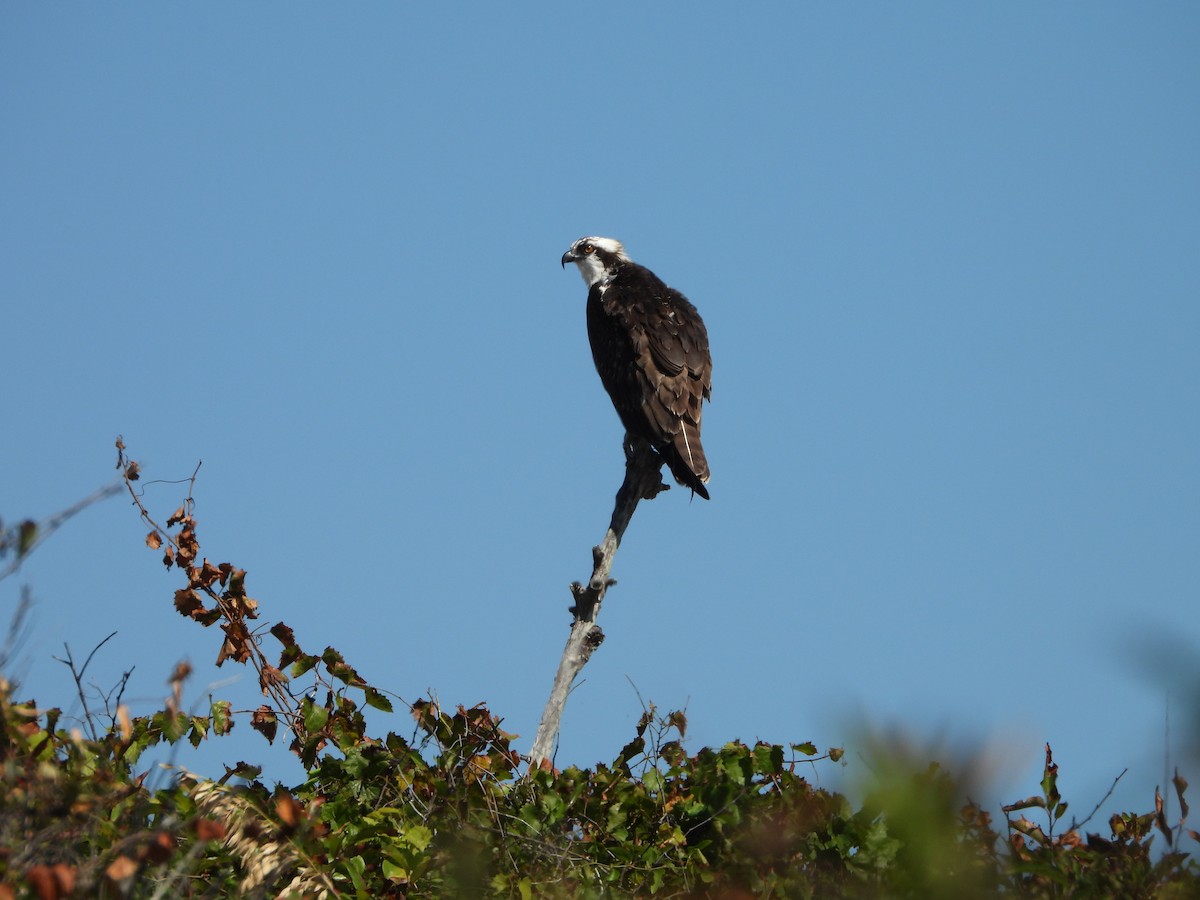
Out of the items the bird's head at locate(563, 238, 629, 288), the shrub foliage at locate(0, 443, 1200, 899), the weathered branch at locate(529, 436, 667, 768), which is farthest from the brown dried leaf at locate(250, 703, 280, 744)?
Answer: the bird's head at locate(563, 238, 629, 288)

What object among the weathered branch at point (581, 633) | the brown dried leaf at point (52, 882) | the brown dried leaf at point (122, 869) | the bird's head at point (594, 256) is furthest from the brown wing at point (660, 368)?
the brown dried leaf at point (52, 882)

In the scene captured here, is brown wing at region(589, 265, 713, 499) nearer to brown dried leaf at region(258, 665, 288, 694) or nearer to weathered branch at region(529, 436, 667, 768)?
weathered branch at region(529, 436, 667, 768)

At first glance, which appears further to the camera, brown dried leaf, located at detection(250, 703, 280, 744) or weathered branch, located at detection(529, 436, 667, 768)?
weathered branch, located at detection(529, 436, 667, 768)

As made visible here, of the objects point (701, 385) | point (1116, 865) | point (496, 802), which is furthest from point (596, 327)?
point (1116, 865)

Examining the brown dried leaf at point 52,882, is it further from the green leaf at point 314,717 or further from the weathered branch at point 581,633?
the weathered branch at point 581,633

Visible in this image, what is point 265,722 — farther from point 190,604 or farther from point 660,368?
point 660,368

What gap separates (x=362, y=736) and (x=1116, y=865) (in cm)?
307

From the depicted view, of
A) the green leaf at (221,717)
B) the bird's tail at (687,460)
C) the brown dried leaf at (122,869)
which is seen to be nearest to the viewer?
the brown dried leaf at (122,869)

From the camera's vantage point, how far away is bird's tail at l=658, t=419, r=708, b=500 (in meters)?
7.71

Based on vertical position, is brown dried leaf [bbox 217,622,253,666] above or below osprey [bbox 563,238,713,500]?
below

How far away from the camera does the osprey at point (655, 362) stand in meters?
7.94

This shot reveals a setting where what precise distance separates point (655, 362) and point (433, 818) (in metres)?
4.46

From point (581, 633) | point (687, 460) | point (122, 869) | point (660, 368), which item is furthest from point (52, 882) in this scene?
point (660, 368)

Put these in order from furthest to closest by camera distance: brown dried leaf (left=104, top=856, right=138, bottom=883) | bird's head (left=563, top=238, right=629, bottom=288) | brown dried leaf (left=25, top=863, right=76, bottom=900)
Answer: bird's head (left=563, top=238, right=629, bottom=288)
brown dried leaf (left=104, top=856, right=138, bottom=883)
brown dried leaf (left=25, top=863, right=76, bottom=900)
